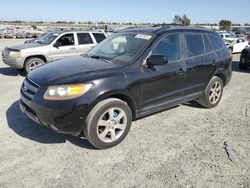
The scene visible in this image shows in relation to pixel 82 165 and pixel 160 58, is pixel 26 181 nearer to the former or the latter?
pixel 82 165

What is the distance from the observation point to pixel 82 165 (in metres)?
3.55

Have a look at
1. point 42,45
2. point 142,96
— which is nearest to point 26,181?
point 142,96

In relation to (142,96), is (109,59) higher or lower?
higher

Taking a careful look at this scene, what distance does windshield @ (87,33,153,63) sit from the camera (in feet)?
14.4

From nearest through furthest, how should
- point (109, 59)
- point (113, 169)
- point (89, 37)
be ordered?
point (113, 169), point (109, 59), point (89, 37)

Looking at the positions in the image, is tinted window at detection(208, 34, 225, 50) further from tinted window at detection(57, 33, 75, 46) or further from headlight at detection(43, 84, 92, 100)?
tinted window at detection(57, 33, 75, 46)

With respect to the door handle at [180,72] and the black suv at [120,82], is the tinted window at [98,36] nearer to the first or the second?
the black suv at [120,82]

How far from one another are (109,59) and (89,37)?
624cm

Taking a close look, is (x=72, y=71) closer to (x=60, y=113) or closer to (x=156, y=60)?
(x=60, y=113)

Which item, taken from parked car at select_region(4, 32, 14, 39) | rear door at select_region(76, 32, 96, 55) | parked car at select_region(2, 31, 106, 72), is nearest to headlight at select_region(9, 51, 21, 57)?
parked car at select_region(2, 31, 106, 72)

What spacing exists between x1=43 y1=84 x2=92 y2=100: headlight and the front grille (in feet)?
0.99

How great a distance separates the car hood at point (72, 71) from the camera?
372cm

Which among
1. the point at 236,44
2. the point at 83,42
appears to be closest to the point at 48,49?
the point at 83,42

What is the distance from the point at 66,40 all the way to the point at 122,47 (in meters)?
5.71
